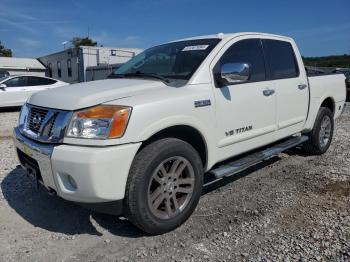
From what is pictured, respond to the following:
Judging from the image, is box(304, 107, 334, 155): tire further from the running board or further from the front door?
the front door

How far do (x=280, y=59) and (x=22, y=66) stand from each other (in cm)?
3818

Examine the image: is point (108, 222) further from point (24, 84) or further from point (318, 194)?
point (24, 84)

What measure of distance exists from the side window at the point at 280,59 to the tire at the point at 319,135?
1.05 metres

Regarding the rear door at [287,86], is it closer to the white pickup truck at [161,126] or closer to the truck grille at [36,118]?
the white pickup truck at [161,126]

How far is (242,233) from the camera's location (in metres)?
3.19

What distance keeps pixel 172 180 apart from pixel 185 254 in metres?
0.67

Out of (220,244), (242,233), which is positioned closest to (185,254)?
(220,244)

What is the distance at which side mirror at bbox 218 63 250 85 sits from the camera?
3.37 meters

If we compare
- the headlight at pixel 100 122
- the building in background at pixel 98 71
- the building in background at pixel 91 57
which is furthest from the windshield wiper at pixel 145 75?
the building in background at pixel 91 57

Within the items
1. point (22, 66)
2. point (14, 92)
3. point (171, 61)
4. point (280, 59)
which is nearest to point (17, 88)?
point (14, 92)

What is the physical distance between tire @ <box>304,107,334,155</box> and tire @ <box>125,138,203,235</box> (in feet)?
9.64

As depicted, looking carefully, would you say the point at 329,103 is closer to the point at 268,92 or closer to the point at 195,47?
the point at 268,92

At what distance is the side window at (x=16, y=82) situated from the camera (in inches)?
490

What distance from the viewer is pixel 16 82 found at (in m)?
12.6
